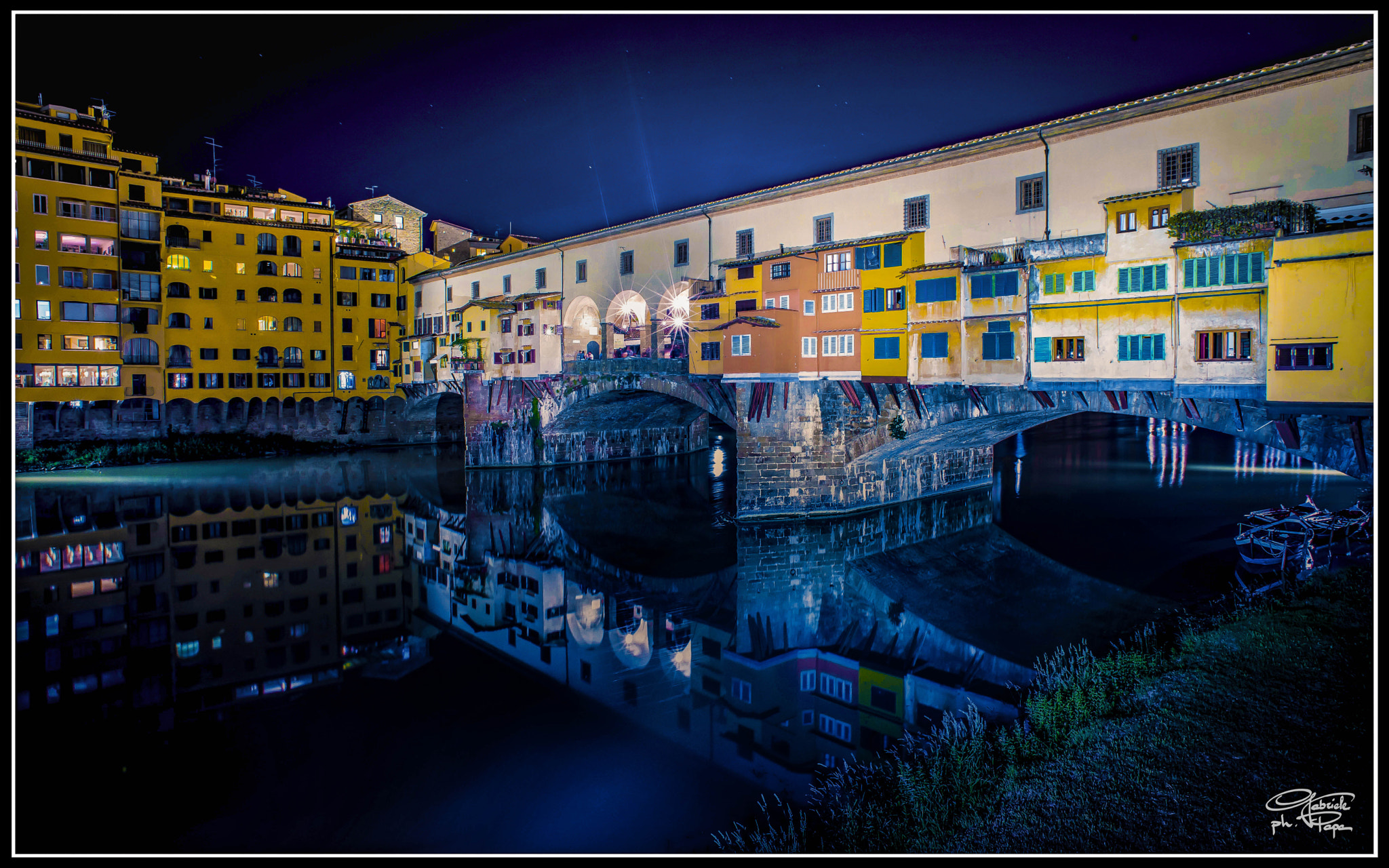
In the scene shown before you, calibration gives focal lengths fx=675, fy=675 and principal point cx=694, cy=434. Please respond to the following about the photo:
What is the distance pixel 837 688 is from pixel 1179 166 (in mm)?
16757

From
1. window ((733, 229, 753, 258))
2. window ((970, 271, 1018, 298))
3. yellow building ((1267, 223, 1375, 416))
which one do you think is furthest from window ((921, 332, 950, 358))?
window ((733, 229, 753, 258))

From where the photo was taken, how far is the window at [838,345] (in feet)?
74.6

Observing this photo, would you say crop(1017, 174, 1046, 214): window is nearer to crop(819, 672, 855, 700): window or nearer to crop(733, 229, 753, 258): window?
crop(733, 229, 753, 258): window

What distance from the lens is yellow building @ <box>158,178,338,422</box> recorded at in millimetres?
41594

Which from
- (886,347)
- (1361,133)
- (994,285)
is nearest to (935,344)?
(886,347)

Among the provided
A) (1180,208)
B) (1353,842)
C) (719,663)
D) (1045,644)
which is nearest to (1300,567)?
(1045,644)

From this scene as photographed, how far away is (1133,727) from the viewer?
8602 mm

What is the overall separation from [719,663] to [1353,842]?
29.5ft

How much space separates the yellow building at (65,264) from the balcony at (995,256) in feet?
→ 145

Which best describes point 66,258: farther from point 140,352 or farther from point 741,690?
point 741,690

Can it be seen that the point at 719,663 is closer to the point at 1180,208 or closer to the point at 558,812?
the point at 558,812

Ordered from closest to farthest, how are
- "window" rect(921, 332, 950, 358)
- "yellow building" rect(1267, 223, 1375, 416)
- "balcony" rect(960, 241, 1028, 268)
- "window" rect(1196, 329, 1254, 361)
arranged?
"yellow building" rect(1267, 223, 1375, 416) < "window" rect(1196, 329, 1254, 361) < "balcony" rect(960, 241, 1028, 268) < "window" rect(921, 332, 950, 358)

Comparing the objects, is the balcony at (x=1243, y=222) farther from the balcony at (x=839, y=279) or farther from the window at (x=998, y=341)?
the balcony at (x=839, y=279)
